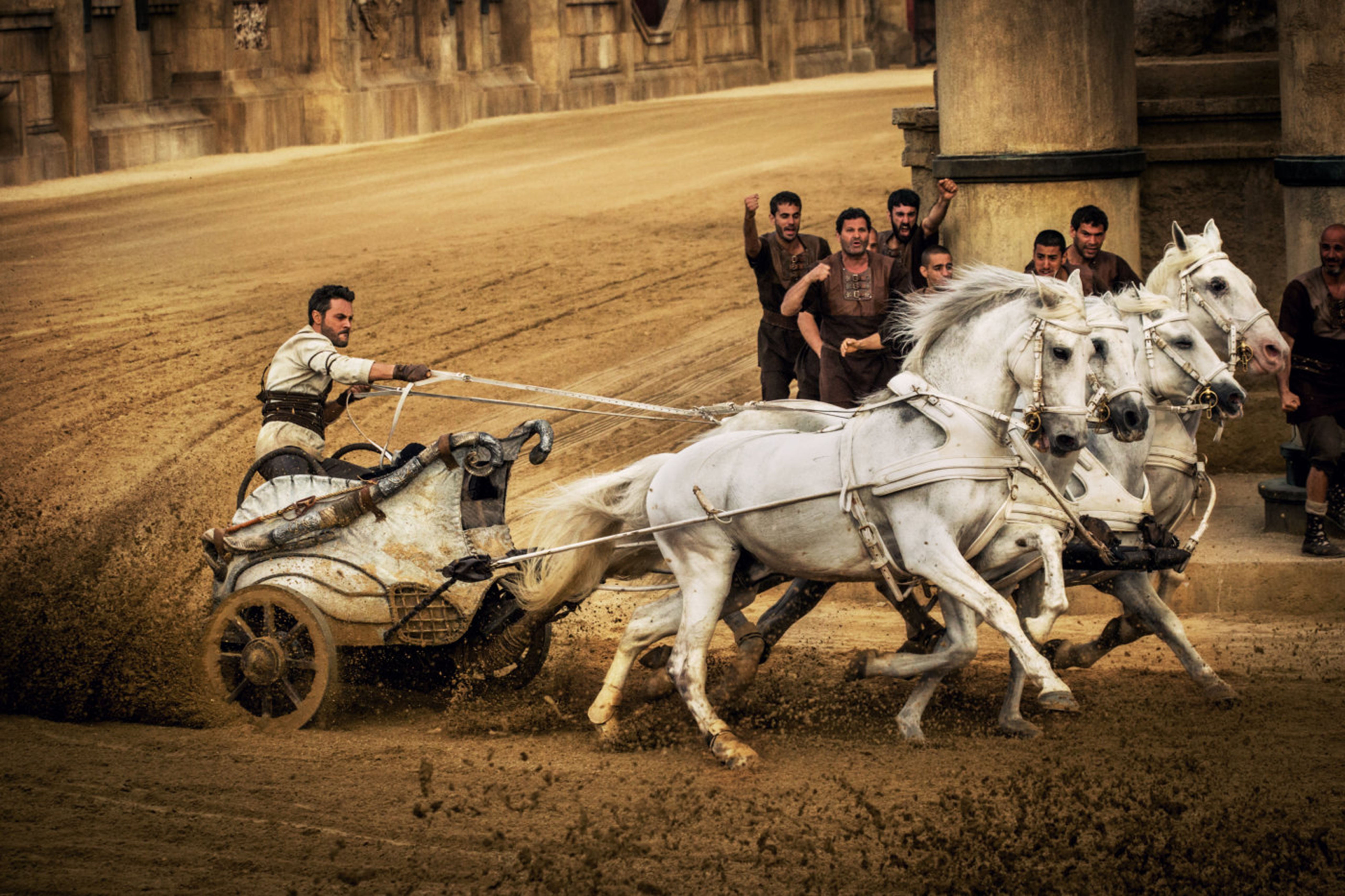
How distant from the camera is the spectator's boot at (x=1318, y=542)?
29.9 ft

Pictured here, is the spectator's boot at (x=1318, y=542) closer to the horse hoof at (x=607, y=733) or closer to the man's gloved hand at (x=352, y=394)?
the horse hoof at (x=607, y=733)

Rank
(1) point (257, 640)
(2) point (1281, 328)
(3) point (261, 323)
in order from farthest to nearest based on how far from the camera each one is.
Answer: (3) point (261, 323) < (2) point (1281, 328) < (1) point (257, 640)

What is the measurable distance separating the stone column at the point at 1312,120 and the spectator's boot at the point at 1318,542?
64.7 inches

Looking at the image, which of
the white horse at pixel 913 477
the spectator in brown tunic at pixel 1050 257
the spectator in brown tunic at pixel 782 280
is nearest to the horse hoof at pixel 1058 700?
the white horse at pixel 913 477

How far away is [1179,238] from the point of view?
8.32 metres

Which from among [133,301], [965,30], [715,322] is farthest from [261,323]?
[965,30]

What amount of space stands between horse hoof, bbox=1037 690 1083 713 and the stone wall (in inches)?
596

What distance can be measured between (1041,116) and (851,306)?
2470mm

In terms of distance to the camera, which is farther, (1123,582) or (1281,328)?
(1281,328)

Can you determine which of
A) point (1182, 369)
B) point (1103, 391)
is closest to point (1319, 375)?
point (1182, 369)

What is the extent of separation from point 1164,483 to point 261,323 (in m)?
8.82

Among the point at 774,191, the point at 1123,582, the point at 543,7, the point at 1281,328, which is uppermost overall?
the point at 543,7

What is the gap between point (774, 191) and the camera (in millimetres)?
18984

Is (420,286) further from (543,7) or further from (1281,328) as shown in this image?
(543,7)
